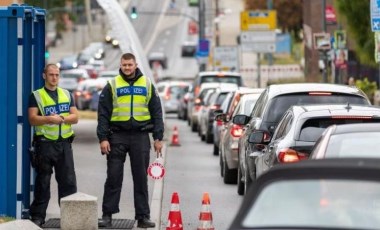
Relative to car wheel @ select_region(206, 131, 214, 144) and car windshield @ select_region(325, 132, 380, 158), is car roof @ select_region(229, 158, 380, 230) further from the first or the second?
car wheel @ select_region(206, 131, 214, 144)

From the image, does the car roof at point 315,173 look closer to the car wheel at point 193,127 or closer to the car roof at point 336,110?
the car roof at point 336,110

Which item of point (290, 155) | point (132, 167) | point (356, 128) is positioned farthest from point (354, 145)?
point (132, 167)

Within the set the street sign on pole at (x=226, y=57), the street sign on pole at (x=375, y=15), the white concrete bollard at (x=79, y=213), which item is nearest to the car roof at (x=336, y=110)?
the white concrete bollard at (x=79, y=213)

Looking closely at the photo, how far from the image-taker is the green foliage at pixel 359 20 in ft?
136

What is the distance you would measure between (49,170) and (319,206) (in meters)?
7.71

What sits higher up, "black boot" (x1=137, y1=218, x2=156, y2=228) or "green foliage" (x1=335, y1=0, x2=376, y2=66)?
"green foliage" (x1=335, y1=0, x2=376, y2=66)

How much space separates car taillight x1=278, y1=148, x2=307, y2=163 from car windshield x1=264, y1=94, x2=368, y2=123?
3464 mm

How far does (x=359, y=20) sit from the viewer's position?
42.3 meters

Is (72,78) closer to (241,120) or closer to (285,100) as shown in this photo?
(241,120)

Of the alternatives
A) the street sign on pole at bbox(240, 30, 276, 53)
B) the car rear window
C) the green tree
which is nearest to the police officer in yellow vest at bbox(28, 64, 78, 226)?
the car rear window

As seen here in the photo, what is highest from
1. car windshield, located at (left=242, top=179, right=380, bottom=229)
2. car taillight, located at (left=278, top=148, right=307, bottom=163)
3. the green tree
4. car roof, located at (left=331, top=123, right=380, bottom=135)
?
the green tree

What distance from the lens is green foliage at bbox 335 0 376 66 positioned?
136ft

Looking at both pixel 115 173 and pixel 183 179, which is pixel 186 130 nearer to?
pixel 183 179

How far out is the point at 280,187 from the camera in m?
8.08
